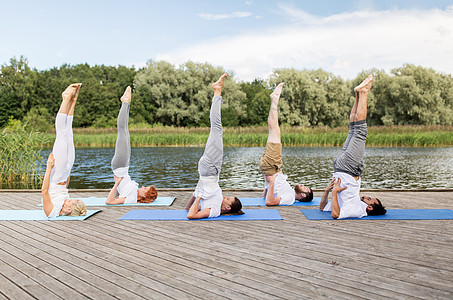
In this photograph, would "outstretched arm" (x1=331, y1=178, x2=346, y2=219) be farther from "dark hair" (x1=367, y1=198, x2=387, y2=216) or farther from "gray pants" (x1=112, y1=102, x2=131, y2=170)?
"gray pants" (x1=112, y1=102, x2=131, y2=170)

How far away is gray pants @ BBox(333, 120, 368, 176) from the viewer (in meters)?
4.73

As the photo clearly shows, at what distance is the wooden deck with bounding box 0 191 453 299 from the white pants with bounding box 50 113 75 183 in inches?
25.0

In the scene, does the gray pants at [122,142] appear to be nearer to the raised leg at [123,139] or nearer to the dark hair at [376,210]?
the raised leg at [123,139]

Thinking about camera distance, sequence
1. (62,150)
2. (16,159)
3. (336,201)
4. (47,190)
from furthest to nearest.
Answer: (16,159), (336,201), (62,150), (47,190)

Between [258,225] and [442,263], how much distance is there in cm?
191

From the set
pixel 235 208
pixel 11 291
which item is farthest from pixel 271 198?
pixel 11 291

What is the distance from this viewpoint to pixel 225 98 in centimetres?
3872

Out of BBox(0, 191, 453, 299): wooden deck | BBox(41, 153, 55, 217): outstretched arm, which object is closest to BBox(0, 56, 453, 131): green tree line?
BBox(41, 153, 55, 217): outstretched arm

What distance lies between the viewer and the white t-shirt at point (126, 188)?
18.9 feet

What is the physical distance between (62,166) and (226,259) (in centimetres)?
265

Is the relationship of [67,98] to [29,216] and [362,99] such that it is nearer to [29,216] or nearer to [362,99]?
[29,216]

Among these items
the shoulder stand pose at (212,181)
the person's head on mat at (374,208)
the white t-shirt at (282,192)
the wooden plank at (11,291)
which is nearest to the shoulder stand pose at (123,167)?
the shoulder stand pose at (212,181)

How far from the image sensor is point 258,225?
4.35 meters

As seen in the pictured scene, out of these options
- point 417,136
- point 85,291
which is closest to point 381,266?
point 85,291
